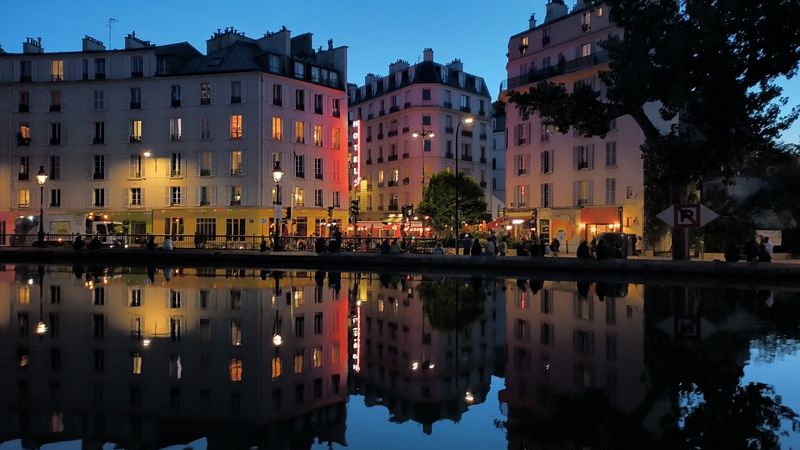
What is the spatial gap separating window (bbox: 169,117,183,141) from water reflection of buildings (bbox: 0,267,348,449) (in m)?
38.4

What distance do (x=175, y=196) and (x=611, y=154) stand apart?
35221mm

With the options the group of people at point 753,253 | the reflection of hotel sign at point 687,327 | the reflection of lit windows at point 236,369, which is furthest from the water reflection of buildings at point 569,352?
the group of people at point 753,253

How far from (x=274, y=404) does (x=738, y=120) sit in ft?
79.0

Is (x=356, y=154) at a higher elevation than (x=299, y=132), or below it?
below

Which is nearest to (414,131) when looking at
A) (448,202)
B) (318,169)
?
(448,202)

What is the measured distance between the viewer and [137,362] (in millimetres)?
8836

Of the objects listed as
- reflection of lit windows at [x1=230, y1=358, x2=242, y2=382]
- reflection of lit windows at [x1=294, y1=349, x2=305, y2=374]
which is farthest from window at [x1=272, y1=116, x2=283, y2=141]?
reflection of lit windows at [x1=230, y1=358, x2=242, y2=382]

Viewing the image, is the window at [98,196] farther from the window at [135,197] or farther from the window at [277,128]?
the window at [277,128]

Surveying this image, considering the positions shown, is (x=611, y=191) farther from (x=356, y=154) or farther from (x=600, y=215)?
(x=356, y=154)

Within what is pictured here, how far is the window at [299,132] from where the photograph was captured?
2108 inches

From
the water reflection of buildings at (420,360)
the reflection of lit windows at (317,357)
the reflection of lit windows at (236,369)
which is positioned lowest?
the water reflection of buildings at (420,360)

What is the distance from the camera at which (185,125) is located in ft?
172

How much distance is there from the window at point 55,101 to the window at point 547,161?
41.6 meters

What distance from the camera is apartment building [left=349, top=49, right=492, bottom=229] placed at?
221 feet
